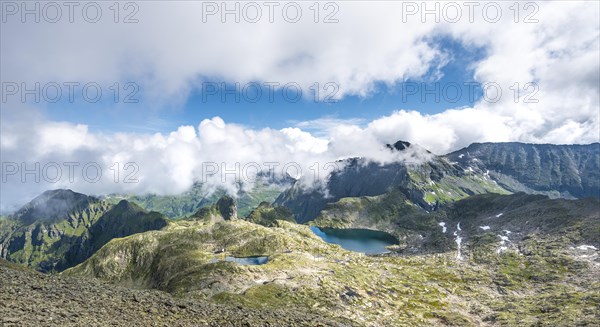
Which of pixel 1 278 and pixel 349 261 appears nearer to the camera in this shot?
pixel 1 278

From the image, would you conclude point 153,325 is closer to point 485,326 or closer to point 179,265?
point 485,326

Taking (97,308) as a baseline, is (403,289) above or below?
below

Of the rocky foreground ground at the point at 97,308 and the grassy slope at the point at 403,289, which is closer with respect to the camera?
the rocky foreground ground at the point at 97,308

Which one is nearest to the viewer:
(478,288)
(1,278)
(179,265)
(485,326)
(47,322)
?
(47,322)

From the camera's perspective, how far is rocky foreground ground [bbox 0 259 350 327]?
38.4 metres

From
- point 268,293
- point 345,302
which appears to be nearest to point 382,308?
point 345,302

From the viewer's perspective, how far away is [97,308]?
43.8 metres

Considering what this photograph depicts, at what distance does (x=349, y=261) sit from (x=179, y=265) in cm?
9661

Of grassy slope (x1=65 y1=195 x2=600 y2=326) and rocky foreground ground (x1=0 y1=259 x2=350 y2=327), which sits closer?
rocky foreground ground (x1=0 y1=259 x2=350 y2=327)

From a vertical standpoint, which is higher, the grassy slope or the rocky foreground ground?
the rocky foreground ground

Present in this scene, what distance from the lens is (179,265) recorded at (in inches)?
7254

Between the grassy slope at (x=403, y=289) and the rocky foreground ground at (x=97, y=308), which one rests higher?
the rocky foreground ground at (x=97, y=308)

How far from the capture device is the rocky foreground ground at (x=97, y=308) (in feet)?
126

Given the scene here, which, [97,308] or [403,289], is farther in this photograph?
[403,289]
